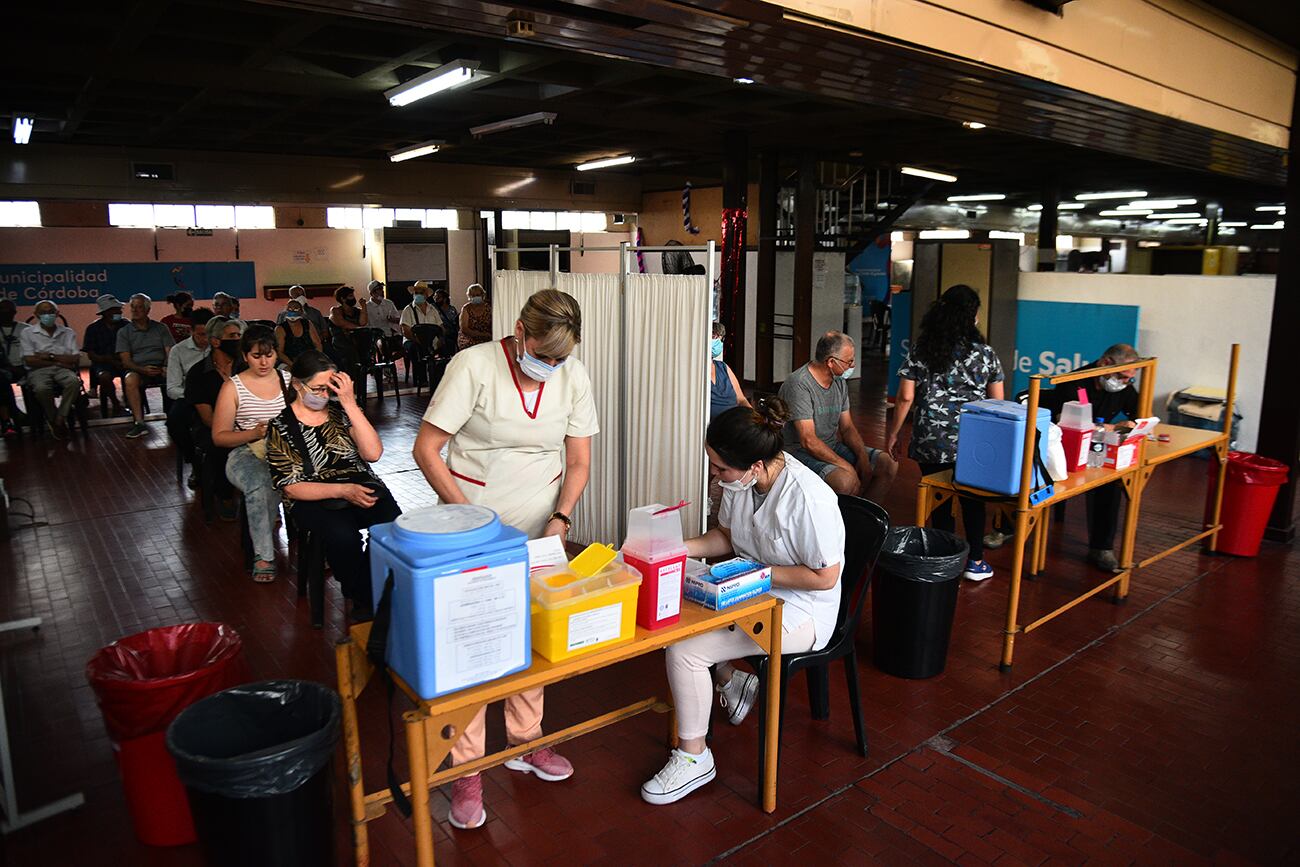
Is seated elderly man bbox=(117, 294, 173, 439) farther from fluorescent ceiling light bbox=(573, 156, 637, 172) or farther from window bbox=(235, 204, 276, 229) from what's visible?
fluorescent ceiling light bbox=(573, 156, 637, 172)

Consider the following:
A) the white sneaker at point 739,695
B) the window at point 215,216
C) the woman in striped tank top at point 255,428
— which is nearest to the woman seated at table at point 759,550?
the white sneaker at point 739,695

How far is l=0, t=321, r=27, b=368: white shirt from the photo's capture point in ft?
31.9

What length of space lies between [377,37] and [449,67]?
0.60 meters

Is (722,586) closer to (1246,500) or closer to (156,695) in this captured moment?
(156,695)

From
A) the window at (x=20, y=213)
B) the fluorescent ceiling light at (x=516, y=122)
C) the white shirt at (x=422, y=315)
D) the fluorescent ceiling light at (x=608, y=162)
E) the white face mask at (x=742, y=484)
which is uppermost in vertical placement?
the fluorescent ceiling light at (x=608, y=162)

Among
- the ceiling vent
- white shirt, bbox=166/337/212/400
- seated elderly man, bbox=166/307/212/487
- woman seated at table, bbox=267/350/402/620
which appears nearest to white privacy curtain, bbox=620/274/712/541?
woman seated at table, bbox=267/350/402/620

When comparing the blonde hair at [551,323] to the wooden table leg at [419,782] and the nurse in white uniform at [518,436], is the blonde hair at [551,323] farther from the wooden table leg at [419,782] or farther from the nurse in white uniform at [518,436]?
the wooden table leg at [419,782]

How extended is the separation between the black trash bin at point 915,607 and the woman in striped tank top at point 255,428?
353 centimetres

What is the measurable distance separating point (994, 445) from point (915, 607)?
876 millimetres

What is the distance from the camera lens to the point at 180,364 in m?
7.74

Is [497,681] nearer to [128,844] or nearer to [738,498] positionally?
[738,498]

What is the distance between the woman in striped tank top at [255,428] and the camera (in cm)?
521

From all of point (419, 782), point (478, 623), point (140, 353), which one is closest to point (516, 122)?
point (140, 353)

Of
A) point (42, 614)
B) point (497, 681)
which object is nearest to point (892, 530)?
point (497, 681)
